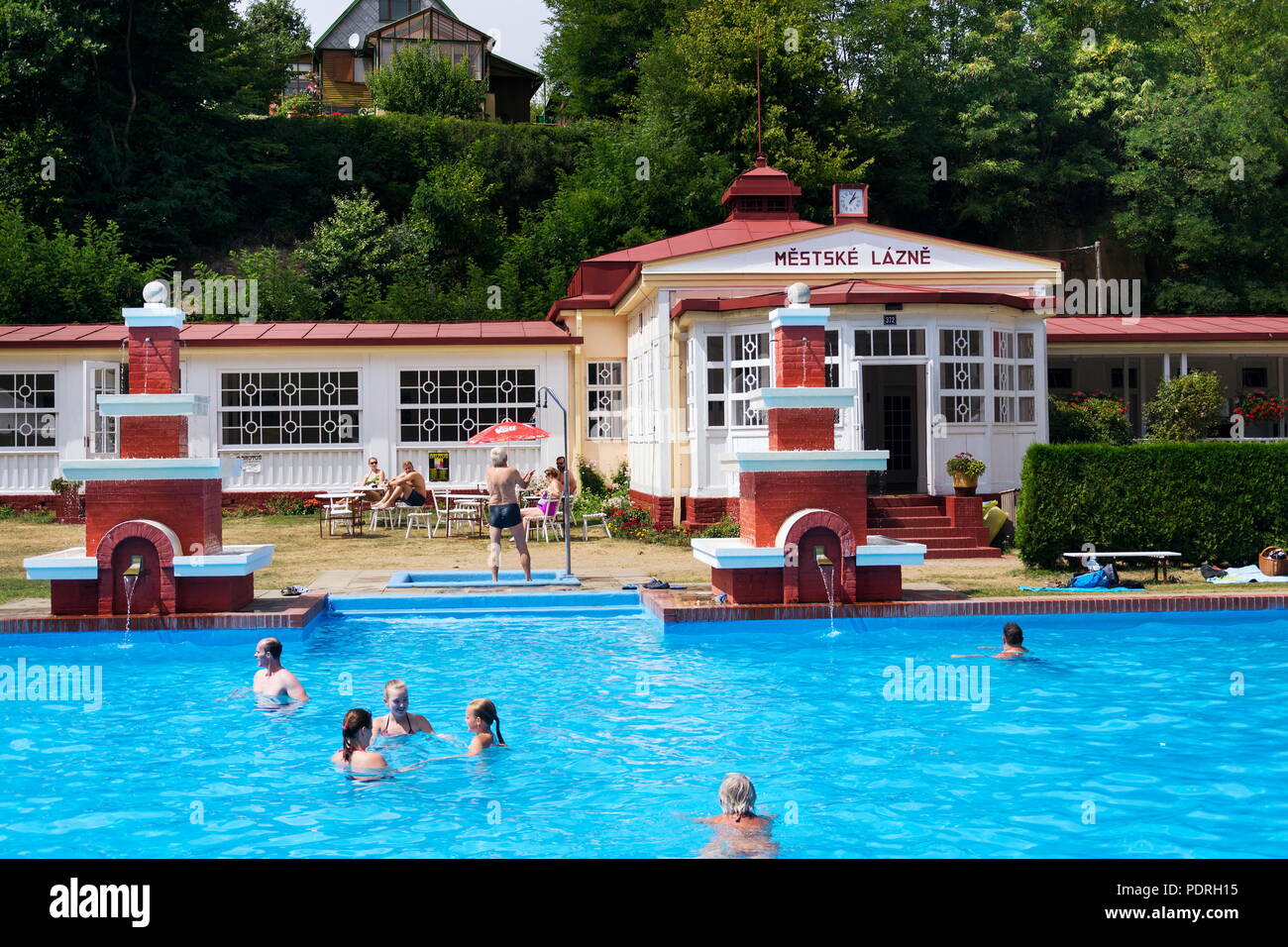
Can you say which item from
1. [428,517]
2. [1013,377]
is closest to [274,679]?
[428,517]

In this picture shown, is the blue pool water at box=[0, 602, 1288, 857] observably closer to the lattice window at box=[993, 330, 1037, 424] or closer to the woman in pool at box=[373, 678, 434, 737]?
the woman in pool at box=[373, 678, 434, 737]

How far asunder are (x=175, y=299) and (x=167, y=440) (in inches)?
861

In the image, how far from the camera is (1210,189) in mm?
36000

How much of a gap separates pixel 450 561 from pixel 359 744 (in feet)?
31.0

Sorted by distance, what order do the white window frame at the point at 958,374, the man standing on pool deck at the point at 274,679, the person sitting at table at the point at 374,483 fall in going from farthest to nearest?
the person sitting at table at the point at 374,483
the white window frame at the point at 958,374
the man standing on pool deck at the point at 274,679

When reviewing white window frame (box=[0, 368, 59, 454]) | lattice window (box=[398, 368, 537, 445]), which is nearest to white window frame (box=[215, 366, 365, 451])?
lattice window (box=[398, 368, 537, 445])

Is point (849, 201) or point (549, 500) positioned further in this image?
point (849, 201)

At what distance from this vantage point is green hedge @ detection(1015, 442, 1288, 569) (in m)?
15.1

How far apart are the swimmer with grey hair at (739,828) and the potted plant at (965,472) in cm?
1189

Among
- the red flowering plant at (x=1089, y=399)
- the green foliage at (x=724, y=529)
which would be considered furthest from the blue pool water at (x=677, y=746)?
the red flowering plant at (x=1089, y=399)

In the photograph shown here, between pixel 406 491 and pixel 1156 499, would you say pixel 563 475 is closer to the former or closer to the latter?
pixel 406 491

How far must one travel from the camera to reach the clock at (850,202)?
21.0 m

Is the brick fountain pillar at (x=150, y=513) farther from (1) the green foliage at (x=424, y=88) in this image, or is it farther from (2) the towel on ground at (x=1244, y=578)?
(1) the green foliage at (x=424, y=88)

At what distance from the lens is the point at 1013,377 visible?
→ 19.3m
